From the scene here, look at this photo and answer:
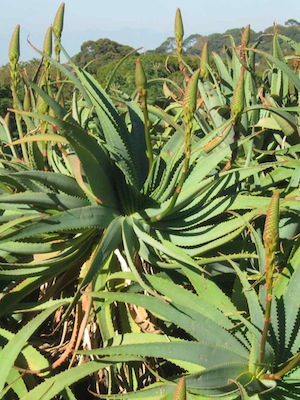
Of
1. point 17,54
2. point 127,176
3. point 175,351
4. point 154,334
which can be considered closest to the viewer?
point 175,351

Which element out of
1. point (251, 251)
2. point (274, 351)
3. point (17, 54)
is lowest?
point (274, 351)

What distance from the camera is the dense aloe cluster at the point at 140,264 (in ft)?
3.29

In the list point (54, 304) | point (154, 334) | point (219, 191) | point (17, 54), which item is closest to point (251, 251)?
point (219, 191)

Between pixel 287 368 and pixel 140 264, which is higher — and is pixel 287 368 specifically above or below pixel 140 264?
below

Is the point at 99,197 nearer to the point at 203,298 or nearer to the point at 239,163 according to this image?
the point at 203,298

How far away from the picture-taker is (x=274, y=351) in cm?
103

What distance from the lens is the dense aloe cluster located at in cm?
100

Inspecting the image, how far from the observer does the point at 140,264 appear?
125cm

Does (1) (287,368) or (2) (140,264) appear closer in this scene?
(1) (287,368)

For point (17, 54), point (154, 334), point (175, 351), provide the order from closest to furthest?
point (175, 351) < point (154, 334) < point (17, 54)

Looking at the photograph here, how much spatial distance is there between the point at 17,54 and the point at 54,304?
1.97 ft

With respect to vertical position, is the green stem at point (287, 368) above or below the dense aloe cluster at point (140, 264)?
below

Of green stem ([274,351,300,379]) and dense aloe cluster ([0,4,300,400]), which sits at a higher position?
dense aloe cluster ([0,4,300,400])

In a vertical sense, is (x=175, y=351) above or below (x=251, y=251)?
below
